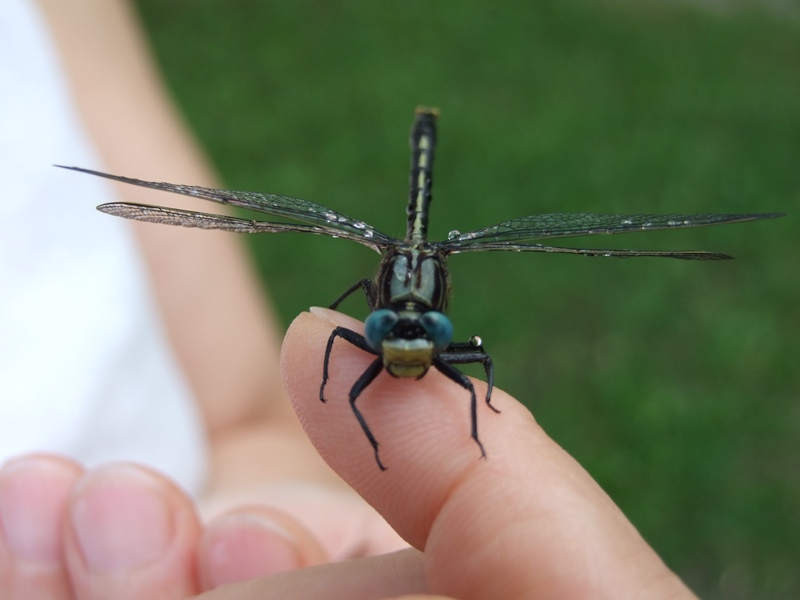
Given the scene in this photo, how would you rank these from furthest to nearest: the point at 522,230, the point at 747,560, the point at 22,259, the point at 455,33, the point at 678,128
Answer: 1. the point at 455,33
2. the point at 678,128
3. the point at 747,560
4. the point at 22,259
5. the point at 522,230

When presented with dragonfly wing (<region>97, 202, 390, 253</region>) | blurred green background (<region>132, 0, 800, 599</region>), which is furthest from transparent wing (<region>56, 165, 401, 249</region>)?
blurred green background (<region>132, 0, 800, 599</region>)

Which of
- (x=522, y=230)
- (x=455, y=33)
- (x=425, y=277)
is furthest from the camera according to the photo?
(x=455, y=33)

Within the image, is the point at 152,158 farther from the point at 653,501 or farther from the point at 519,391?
the point at 653,501

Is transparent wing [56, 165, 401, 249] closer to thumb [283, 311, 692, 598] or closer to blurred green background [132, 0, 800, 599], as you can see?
thumb [283, 311, 692, 598]

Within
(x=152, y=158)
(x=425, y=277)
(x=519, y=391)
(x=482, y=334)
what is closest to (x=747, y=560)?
(x=519, y=391)

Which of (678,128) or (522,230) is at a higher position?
(678,128)

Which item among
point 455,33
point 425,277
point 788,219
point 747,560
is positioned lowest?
point 747,560

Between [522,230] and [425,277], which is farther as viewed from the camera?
[522,230]
